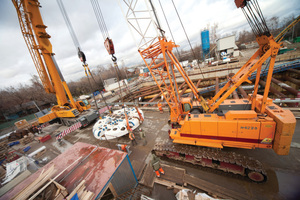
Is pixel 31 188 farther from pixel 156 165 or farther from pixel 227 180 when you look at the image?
pixel 227 180

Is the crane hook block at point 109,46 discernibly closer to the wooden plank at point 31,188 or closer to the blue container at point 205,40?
the wooden plank at point 31,188

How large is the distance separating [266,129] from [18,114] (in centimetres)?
4542

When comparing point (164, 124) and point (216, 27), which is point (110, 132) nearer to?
point (164, 124)

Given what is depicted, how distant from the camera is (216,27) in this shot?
2386 inches

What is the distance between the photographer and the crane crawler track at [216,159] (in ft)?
13.9

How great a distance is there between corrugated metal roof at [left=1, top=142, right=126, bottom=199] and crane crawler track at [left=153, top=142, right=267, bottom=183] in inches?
111

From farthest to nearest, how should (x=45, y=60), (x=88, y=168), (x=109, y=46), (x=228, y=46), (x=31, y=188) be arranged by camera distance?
(x=228, y=46) → (x=45, y=60) → (x=109, y=46) → (x=88, y=168) → (x=31, y=188)

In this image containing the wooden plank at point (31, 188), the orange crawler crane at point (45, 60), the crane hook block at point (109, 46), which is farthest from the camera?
the orange crawler crane at point (45, 60)

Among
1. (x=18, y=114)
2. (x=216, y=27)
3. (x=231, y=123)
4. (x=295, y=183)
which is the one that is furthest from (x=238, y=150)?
(x=216, y=27)

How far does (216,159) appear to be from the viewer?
4.68 m

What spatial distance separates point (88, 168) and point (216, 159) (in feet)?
18.0

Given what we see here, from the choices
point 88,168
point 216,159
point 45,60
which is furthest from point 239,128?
point 45,60

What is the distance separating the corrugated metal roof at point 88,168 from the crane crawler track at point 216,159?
281cm

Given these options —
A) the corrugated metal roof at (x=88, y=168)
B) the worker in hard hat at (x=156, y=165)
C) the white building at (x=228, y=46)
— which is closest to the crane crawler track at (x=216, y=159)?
the worker in hard hat at (x=156, y=165)
